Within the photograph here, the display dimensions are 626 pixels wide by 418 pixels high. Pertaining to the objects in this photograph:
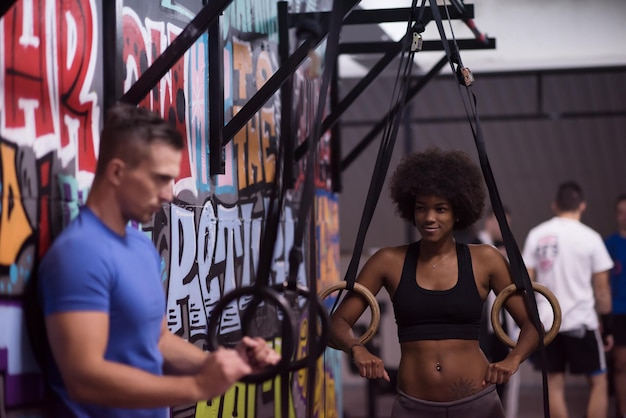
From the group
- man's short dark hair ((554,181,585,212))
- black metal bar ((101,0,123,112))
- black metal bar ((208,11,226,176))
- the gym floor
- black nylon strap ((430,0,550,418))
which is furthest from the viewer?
the gym floor

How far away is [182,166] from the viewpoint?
139 inches

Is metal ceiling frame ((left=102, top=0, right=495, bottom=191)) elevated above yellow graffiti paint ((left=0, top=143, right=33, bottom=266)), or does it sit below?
above

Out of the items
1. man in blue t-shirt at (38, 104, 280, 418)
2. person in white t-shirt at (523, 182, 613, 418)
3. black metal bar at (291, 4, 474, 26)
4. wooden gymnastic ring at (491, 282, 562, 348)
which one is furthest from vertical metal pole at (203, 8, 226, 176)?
person in white t-shirt at (523, 182, 613, 418)

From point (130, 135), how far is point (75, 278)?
0.37 metres

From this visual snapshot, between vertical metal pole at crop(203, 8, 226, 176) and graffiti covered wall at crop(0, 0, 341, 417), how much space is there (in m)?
0.03

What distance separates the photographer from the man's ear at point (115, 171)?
2.25 m

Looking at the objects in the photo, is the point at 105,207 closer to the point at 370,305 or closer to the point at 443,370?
the point at 370,305

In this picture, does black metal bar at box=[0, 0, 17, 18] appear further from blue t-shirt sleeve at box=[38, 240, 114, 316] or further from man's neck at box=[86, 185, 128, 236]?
blue t-shirt sleeve at box=[38, 240, 114, 316]

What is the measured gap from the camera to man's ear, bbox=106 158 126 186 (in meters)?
2.25

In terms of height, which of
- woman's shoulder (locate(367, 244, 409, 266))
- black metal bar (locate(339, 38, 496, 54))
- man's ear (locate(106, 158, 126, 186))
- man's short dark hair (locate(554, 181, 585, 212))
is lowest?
woman's shoulder (locate(367, 244, 409, 266))

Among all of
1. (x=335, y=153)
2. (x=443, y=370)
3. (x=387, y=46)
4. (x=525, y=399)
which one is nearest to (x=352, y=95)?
(x=387, y=46)

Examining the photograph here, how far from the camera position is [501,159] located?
11.1 m

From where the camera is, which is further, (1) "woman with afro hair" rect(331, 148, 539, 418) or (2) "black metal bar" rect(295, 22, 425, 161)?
(2) "black metal bar" rect(295, 22, 425, 161)

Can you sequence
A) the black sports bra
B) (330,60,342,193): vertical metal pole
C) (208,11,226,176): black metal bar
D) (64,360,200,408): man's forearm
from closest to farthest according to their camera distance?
(64,360,200,408): man's forearm < the black sports bra < (208,11,226,176): black metal bar < (330,60,342,193): vertical metal pole
